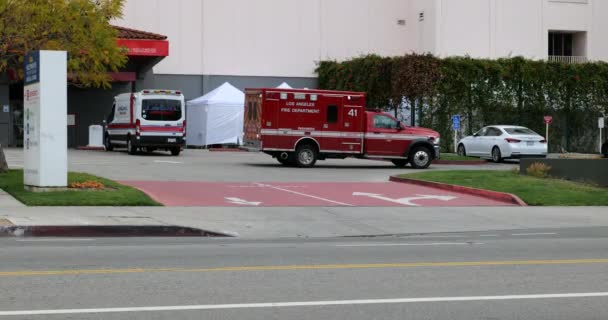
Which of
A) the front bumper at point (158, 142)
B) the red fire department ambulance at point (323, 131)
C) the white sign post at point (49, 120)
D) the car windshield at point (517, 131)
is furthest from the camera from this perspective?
the front bumper at point (158, 142)

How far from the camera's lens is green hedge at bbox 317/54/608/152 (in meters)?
47.2

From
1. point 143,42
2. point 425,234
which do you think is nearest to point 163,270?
point 425,234

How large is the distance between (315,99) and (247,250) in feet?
66.0

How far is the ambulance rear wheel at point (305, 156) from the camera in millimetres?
32500

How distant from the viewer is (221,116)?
4938 cm

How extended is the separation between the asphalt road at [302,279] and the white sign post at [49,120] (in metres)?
5.43

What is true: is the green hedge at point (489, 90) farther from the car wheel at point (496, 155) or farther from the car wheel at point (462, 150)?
the car wheel at point (496, 155)

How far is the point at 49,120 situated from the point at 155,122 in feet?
68.5

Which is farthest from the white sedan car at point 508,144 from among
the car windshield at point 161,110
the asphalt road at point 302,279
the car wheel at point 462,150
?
the asphalt road at point 302,279

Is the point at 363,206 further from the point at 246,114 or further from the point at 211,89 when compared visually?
the point at 211,89

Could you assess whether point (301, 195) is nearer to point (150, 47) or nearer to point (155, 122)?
point (155, 122)

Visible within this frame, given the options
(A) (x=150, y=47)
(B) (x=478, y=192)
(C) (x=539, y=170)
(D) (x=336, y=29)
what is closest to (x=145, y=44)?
(A) (x=150, y=47)

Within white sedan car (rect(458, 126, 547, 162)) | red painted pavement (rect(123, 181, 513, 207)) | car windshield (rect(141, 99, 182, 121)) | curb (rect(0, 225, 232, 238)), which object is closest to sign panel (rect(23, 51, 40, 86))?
red painted pavement (rect(123, 181, 513, 207))

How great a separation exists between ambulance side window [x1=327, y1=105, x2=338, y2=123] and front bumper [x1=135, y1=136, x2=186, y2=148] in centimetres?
936
